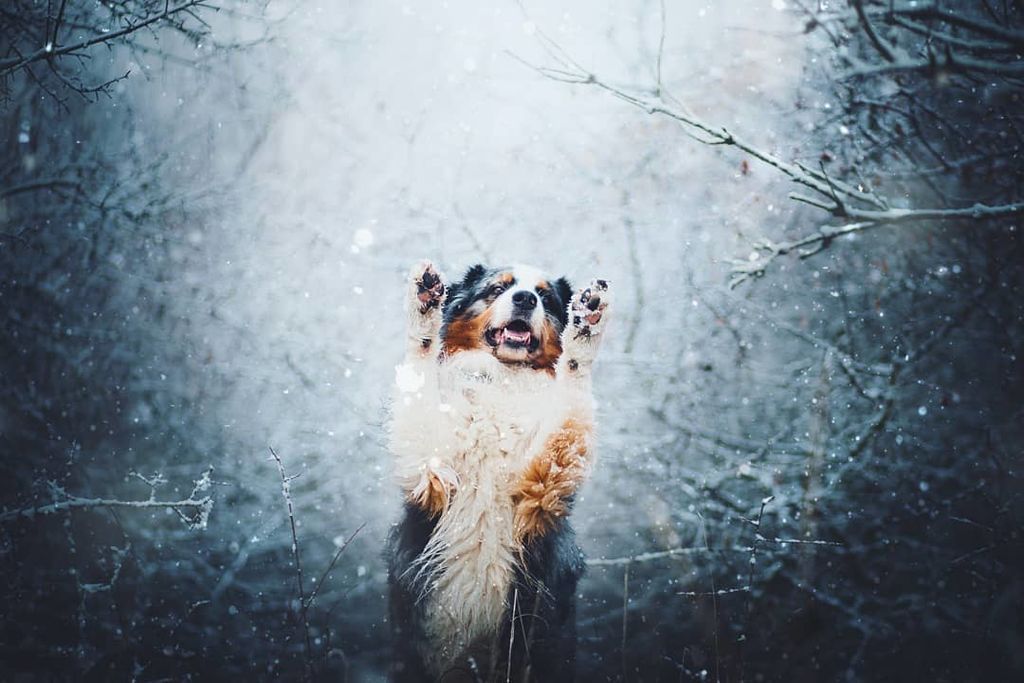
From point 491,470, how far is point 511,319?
45 centimetres

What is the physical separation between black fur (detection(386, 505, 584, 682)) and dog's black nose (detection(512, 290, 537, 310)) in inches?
25.8

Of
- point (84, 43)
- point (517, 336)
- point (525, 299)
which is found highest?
point (84, 43)

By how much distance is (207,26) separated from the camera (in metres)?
2.35

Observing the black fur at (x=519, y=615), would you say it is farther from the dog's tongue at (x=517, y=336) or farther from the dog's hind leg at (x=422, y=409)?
the dog's tongue at (x=517, y=336)

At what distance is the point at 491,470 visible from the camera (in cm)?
207

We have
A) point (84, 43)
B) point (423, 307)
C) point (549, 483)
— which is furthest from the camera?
point (84, 43)

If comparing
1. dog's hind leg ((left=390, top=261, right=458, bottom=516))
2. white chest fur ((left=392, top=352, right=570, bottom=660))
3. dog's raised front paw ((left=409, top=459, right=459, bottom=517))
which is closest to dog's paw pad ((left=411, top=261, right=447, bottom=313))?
dog's hind leg ((left=390, top=261, right=458, bottom=516))

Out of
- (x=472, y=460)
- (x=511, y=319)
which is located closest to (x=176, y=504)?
(x=472, y=460)

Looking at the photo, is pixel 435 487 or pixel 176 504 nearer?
pixel 435 487

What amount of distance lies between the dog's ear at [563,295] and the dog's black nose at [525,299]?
0.09m

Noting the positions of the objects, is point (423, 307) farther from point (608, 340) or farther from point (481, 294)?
point (608, 340)

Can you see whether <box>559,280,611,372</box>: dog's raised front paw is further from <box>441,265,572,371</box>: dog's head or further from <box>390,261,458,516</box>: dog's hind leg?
<box>390,261,458,516</box>: dog's hind leg

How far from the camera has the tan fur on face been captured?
2041mm

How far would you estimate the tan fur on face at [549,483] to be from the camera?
2.04 m
